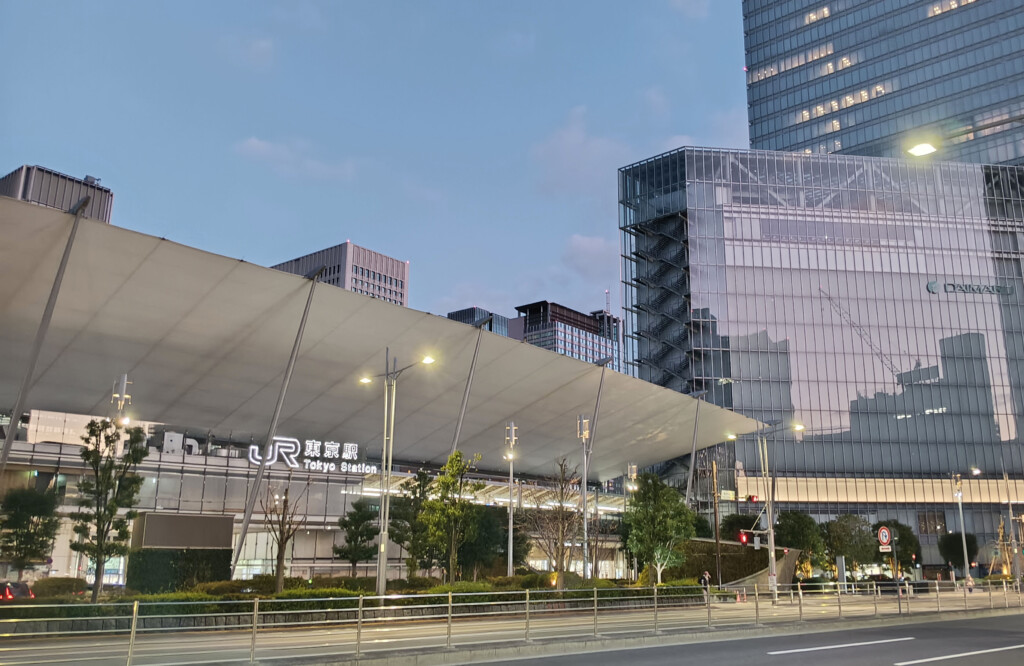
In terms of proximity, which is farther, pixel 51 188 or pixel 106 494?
pixel 51 188

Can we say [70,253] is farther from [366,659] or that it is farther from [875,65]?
[875,65]

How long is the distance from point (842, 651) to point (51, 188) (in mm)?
146671

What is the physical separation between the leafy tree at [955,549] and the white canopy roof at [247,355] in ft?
161

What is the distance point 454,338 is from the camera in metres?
37.7

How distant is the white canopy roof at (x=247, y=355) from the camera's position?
1094 inches

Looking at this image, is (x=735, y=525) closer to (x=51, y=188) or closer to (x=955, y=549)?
(x=955, y=549)

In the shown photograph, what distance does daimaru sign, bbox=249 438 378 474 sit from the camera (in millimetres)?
47956

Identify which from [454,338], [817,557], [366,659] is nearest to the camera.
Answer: [366,659]

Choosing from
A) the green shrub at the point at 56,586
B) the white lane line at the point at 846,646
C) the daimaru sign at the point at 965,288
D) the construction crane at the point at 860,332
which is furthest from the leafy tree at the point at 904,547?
the green shrub at the point at 56,586

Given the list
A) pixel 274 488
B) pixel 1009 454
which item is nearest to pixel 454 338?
pixel 274 488

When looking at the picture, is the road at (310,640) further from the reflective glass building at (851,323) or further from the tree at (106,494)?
the reflective glass building at (851,323)

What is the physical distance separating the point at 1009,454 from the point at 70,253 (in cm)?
10154

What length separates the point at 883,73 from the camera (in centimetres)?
12456

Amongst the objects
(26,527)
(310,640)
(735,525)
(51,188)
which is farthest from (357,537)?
(51,188)
